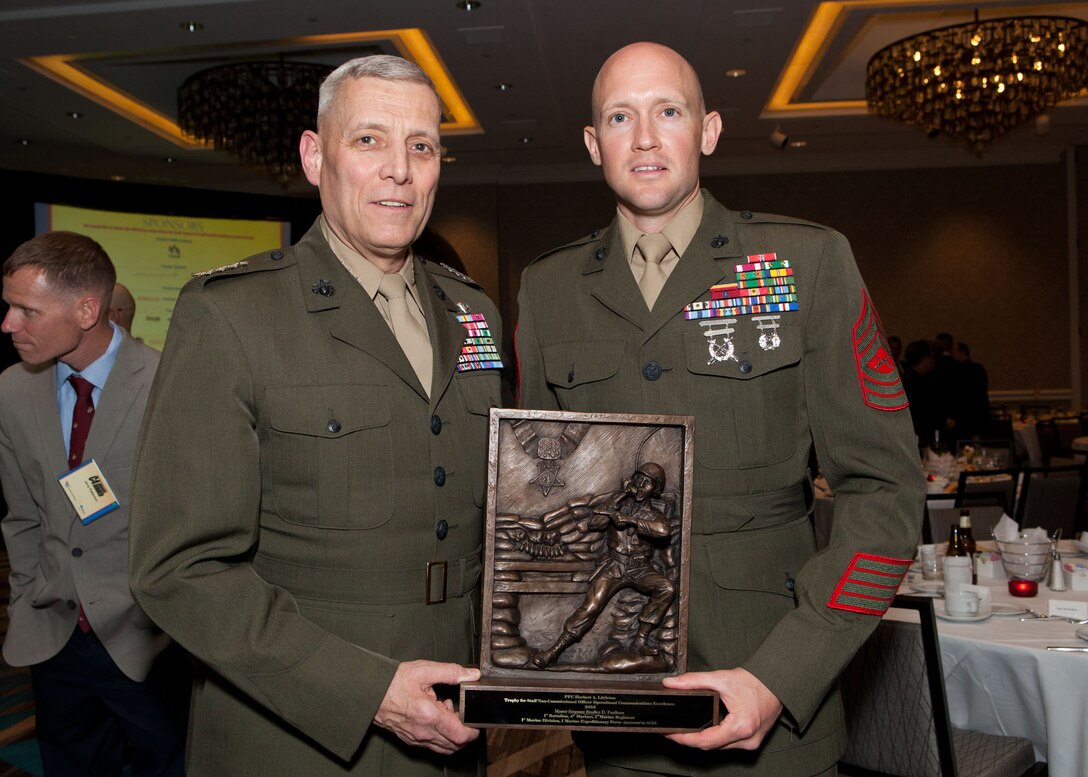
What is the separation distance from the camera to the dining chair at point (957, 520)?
14.4ft

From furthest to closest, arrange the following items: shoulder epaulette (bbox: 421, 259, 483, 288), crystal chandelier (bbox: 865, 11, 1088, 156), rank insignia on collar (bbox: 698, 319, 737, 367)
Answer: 1. crystal chandelier (bbox: 865, 11, 1088, 156)
2. shoulder epaulette (bbox: 421, 259, 483, 288)
3. rank insignia on collar (bbox: 698, 319, 737, 367)

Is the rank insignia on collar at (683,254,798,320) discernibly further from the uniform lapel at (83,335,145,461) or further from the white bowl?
the white bowl

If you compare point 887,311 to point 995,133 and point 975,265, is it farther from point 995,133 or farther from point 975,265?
point 995,133

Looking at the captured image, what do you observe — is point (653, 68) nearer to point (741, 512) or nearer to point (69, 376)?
point (741, 512)

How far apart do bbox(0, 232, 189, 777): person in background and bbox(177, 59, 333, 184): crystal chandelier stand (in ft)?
20.4

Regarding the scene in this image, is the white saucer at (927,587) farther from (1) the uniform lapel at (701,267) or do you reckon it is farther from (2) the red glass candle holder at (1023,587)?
(1) the uniform lapel at (701,267)

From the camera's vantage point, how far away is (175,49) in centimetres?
840

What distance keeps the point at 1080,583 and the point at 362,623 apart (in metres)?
2.65

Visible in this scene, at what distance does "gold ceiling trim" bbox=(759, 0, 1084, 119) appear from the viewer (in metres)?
7.47

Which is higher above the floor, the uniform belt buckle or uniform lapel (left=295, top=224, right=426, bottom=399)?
uniform lapel (left=295, top=224, right=426, bottom=399)

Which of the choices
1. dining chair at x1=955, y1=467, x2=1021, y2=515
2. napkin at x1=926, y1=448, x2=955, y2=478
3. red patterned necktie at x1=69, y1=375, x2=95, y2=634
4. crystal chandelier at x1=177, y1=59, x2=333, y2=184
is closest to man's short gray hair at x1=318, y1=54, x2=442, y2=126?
red patterned necktie at x1=69, y1=375, x2=95, y2=634

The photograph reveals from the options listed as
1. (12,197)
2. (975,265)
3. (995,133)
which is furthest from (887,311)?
(12,197)

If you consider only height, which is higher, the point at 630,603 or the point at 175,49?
the point at 175,49

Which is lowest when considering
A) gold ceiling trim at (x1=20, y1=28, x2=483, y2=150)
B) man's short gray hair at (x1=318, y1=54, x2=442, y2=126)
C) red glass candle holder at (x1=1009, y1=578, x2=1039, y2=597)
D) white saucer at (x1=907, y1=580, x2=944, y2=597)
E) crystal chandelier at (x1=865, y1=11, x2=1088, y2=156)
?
white saucer at (x1=907, y1=580, x2=944, y2=597)
